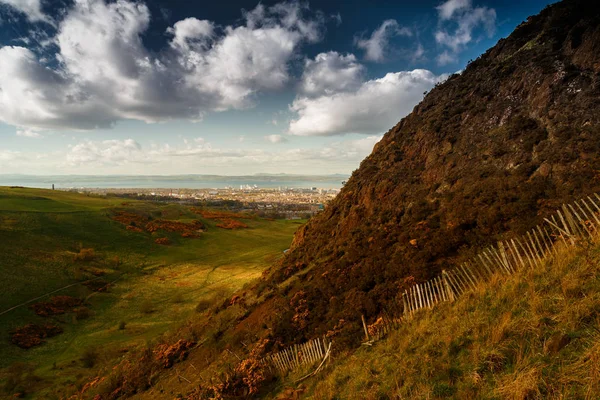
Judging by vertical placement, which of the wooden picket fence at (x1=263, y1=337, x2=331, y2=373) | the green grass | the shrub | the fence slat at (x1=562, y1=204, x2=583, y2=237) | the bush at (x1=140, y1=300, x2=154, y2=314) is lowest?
the bush at (x1=140, y1=300, x2=154, y2=314)

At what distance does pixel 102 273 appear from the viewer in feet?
143

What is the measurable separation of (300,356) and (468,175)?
45.0 ft

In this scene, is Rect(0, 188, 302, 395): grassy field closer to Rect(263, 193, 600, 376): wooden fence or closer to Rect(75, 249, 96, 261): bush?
Rect(75, 249, 96, 261): bush

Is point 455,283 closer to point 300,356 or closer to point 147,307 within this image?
point 300,356

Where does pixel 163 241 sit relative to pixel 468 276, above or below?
below

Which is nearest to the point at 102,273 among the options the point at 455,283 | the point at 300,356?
the point at 300,356

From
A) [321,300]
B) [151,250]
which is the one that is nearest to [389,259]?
[321,300]

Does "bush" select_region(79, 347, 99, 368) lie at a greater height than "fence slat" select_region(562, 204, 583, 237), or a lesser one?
lesser

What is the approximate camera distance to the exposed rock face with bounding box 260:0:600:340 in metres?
12.6

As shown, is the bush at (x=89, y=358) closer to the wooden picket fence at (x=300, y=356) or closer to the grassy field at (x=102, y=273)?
the grassy field at (x=102, y=273)

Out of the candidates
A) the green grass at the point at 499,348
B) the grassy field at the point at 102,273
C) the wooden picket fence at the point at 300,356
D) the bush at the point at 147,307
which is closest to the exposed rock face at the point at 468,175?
the wooden picket fence at the point at 300,356

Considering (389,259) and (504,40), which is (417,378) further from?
(504,40)

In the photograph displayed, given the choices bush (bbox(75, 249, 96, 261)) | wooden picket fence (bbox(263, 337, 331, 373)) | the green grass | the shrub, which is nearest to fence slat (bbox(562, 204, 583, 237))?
the green grass

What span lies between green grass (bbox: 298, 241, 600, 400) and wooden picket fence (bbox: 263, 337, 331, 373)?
0.57 m
